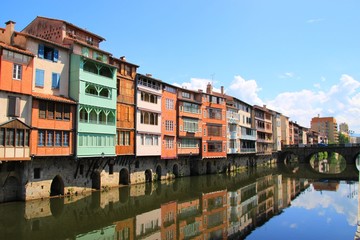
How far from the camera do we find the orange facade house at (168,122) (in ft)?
178

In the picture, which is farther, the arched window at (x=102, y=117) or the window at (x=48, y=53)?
the arched window at (x=102, y=117)

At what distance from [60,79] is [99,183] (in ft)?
46.6

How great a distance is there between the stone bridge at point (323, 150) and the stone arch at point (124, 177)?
2970 inches

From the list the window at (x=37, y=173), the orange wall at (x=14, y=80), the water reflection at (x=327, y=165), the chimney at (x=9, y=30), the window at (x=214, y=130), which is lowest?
the water reflection at (x=327, y=165)

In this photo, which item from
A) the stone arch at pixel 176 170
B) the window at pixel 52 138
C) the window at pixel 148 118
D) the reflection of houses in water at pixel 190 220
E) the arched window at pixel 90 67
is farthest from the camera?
the stone arch at pixel 176 170

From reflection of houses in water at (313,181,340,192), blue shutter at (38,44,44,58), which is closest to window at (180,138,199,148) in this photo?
reflection of houses in water at (313,181,340,192)

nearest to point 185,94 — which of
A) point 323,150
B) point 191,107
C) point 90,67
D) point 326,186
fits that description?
point 191,107

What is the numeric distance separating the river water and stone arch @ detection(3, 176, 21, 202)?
55.8 inches

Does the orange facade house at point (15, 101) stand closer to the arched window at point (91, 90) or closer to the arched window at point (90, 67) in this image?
the arched window at point (90, 67)

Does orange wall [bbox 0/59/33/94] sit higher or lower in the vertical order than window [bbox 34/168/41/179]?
higher

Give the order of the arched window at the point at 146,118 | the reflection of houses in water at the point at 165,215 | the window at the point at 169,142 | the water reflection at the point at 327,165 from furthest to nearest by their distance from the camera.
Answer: the water reflection at the point at 327,165, the window at the point at 169,142, the arched window at the point at 146,118, the reflection of houses in water at the point at 165,215

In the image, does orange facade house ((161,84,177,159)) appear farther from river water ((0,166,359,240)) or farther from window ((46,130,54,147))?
window ((46,130,54,147))

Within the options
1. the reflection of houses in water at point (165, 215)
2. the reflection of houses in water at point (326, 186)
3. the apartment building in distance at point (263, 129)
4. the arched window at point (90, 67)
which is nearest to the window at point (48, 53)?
the arched window at point (90, 67)

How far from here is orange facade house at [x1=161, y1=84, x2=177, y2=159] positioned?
54156mm
